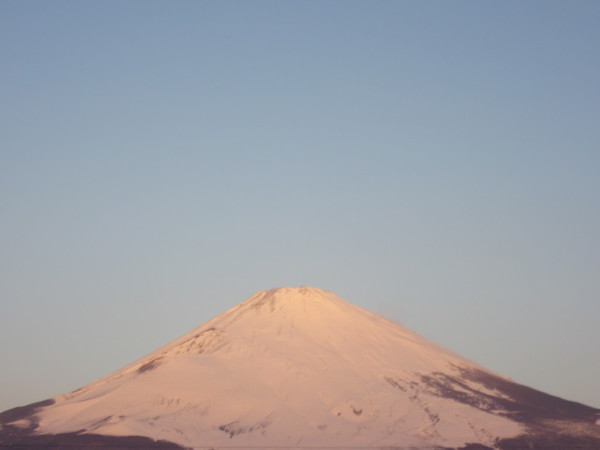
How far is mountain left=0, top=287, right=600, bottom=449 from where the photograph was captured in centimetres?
11319

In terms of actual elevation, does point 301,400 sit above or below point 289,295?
below

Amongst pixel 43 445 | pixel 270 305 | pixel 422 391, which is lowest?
pixel 43 445

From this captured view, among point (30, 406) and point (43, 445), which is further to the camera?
point (30, 406)

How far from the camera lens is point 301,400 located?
A: 406ft

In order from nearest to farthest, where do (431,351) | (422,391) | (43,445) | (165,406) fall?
(43,445) → (165,406) → (422,391) → (431,351)

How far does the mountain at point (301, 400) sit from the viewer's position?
113188 mm

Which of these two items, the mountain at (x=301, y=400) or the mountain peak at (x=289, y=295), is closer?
the mountain at (x=301, y=400)

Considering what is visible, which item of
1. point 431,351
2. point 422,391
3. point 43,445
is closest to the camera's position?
point 43,445

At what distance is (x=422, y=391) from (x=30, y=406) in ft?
188

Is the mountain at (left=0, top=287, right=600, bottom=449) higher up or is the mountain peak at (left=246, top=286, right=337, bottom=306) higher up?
the mountain peak at (left=246, top=286, right=337, bottom=306)

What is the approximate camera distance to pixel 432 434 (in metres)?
115

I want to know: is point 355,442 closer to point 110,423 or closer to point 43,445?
point 110,423

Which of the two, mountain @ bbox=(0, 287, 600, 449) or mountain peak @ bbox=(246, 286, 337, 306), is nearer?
mountain @ bbox=(0, 287, 600, 449)

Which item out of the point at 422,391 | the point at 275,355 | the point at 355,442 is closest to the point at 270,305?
the point at 275,355
